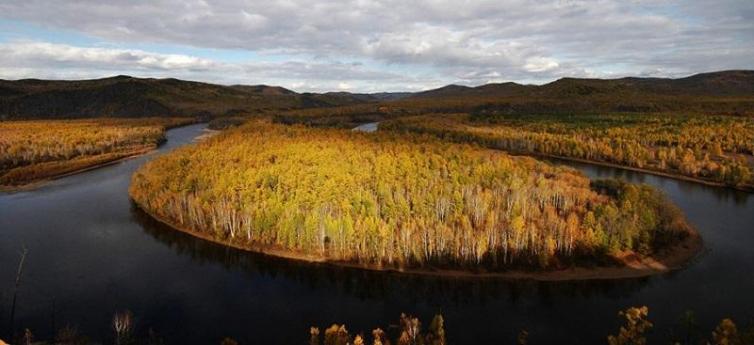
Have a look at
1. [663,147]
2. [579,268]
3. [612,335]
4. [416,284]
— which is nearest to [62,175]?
[416,284]

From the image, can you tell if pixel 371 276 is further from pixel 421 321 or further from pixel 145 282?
pixel 145 282

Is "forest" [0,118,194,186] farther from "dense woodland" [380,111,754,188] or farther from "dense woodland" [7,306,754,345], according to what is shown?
"dense woodland" [380,111,754,188]

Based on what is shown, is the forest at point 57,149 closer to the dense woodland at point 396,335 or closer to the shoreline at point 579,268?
the dense woodland at point 396,335

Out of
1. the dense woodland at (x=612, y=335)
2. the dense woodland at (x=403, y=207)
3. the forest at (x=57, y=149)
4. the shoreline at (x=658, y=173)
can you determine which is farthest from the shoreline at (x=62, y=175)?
the shoreline at (x=658, y=173)

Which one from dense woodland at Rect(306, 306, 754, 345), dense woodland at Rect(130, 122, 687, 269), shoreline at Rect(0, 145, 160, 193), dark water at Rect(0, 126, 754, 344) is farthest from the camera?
shoreline at Rect(0, 145, 160, 193)

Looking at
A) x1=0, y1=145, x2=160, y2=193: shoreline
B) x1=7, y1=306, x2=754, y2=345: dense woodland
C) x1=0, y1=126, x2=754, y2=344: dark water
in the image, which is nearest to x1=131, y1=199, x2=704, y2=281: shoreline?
x1=0, y1=126, x2=754, y2=344: dark water

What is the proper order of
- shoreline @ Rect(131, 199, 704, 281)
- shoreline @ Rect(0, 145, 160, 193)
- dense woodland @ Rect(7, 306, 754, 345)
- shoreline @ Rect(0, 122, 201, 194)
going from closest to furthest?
dense woodland @ Rect(7, 306, 754, 345), shoreline @ Rect(131, 199, 704, 281), shoreline @ Rect(0, 145, 160, 193), shoreline @ Rect(0, 122, 201, 194)
